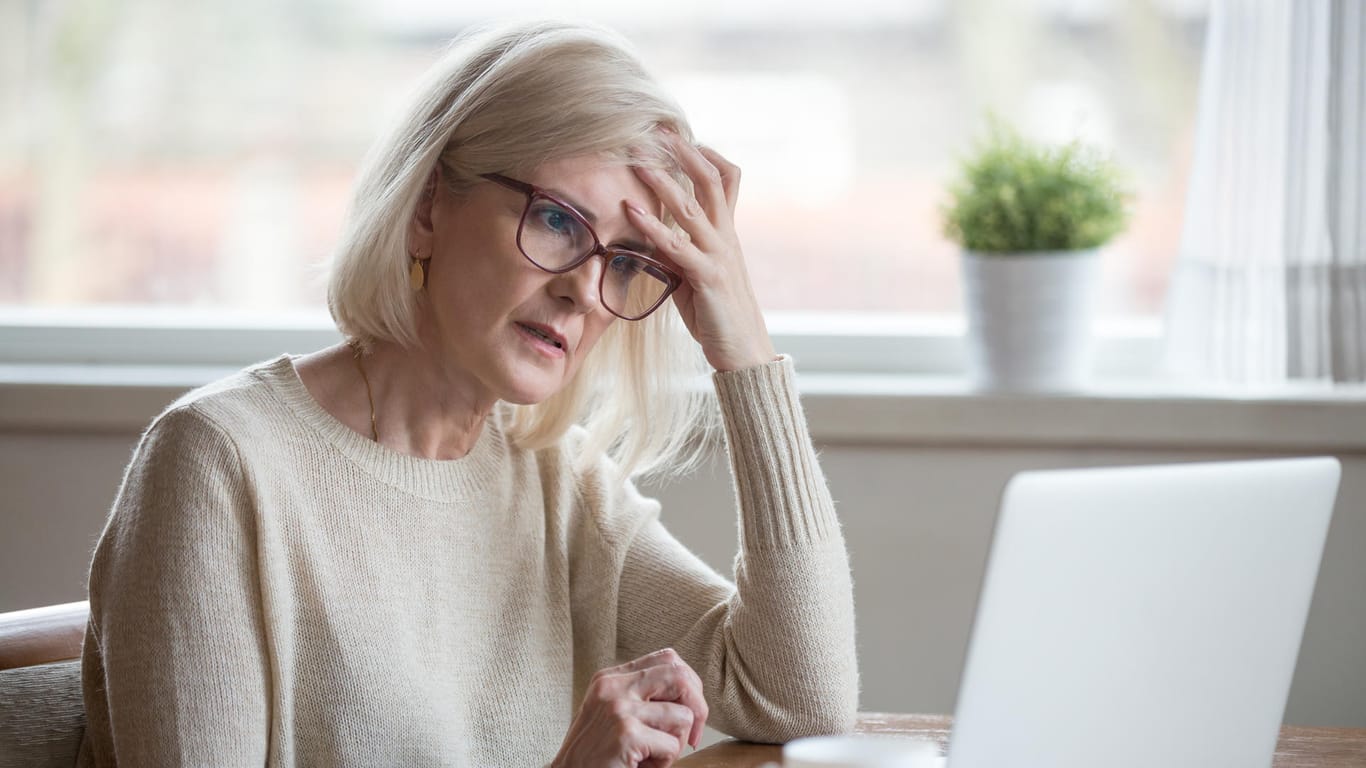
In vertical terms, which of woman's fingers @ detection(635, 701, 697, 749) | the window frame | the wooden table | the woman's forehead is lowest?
the wooden table

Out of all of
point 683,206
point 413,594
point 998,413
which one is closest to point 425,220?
point 683,206

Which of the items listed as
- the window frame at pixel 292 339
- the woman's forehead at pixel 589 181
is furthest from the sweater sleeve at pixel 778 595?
the window frame at pixel 292 339

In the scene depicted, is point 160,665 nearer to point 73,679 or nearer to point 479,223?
point 73,679

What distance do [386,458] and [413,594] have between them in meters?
0.14

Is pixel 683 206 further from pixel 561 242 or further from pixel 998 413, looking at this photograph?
pixel 998 413

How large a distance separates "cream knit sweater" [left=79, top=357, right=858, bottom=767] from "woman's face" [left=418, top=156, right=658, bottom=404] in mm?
152

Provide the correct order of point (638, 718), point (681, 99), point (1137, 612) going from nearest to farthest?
point (1137, 612) < point (638, 718) < point (681, 99)

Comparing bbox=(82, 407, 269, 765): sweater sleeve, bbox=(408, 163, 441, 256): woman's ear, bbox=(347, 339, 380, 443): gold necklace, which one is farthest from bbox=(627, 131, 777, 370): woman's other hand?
bbox=(82, 407, 269, 765): sweater sleeve

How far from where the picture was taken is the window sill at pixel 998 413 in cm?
208

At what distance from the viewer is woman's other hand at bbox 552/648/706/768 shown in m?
1.17

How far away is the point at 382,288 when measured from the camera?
1375 millimetres

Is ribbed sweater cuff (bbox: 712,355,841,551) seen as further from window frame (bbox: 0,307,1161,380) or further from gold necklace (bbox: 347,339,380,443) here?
window frame (bbox: 0,307,1161,380)

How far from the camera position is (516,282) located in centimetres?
134

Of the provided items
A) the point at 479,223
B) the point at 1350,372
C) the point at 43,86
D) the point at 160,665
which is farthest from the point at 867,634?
the point at 43,86
